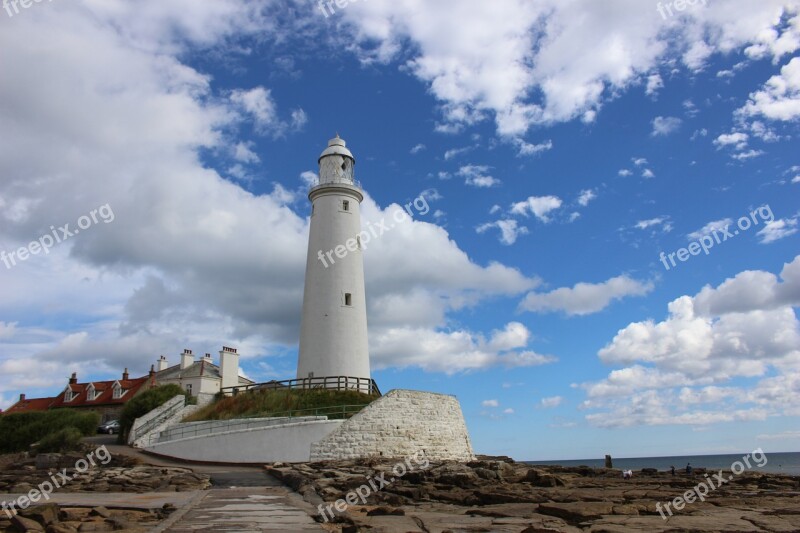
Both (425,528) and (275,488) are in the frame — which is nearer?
(425,528)

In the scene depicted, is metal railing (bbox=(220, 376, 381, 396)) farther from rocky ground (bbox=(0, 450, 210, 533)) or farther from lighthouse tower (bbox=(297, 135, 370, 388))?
rocky ground (bbox=(0, 450, 210, 533))

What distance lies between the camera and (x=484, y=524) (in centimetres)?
1020

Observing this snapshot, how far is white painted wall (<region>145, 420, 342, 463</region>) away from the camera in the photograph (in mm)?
23375

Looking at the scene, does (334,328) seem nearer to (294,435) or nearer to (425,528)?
(294,435)

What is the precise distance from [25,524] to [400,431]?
17.3 meters

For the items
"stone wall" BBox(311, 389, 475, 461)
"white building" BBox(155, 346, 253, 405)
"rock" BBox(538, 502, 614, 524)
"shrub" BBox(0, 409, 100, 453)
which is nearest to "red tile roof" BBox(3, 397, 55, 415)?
"white building" BBox(155, 346, 253, 405)

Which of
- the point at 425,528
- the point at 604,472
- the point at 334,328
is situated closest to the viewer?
the point at 425,528

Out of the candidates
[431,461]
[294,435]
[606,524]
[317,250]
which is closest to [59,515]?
[606,524]

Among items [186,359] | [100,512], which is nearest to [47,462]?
[100,512]

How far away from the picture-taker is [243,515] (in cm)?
1036

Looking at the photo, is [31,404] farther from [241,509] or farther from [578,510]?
[578,510]

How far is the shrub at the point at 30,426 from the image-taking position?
90.6 ft

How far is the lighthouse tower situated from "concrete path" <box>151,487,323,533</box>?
1577 centimetres

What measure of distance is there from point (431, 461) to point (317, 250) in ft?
42.2
